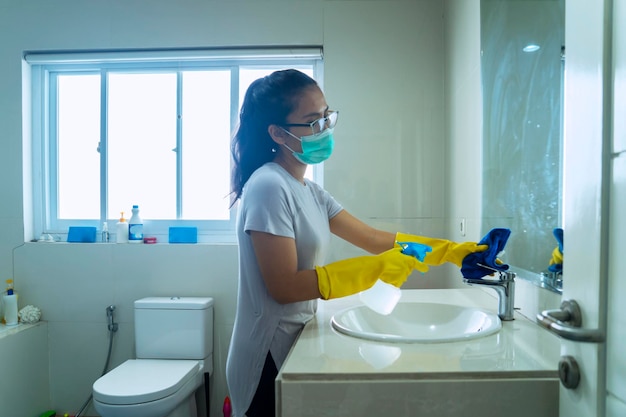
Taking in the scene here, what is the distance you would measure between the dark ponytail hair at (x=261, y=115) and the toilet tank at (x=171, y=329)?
1.05 meters

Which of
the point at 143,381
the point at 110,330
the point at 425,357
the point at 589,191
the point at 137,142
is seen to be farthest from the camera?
the point at 137,142

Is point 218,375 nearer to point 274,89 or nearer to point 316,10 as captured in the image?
point 274,89

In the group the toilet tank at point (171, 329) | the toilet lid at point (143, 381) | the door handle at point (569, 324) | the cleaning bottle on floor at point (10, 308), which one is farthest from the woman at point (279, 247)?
the cleaning bottle on floor at point (10, 308)

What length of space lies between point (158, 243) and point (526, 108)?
1824 millimetres

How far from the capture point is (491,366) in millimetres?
753

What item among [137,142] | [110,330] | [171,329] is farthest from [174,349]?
[137,142]

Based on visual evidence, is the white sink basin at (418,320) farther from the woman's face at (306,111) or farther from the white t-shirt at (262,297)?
the woman's face at (306,111)

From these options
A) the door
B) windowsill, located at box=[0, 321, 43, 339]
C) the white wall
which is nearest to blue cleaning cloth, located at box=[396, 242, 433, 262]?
the door

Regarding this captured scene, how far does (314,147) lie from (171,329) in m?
1.33

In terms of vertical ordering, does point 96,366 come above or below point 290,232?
below

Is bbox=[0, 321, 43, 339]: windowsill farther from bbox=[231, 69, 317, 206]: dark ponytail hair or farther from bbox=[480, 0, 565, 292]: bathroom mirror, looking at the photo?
bbox=[480, 0, 565, 292]: bathroom mirror

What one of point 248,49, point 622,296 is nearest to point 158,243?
point 248,49

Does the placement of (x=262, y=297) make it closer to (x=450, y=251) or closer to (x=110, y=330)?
(x=450, y=251)

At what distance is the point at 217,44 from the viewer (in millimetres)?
2119
